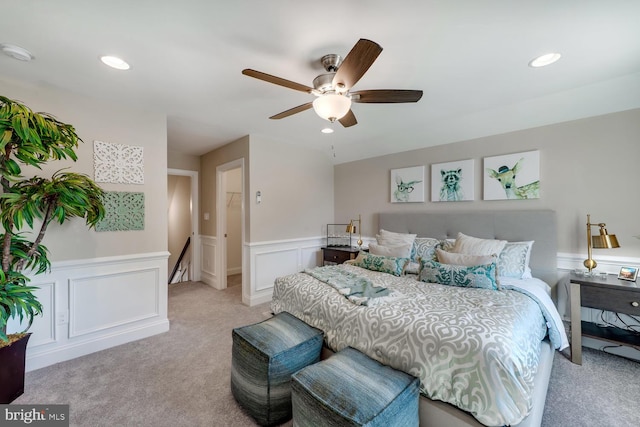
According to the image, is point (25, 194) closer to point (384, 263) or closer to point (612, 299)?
point (384, 263)

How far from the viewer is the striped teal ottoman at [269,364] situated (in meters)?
1.59

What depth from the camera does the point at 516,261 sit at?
254 cm

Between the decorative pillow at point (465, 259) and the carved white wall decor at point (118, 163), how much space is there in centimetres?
335

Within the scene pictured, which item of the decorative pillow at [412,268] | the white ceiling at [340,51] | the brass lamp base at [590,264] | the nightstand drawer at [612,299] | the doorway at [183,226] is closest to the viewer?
the white ceiling at [340,51]

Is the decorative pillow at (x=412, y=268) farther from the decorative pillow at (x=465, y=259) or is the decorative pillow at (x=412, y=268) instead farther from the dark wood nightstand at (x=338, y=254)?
the dark wood nightstand at (x=338, y=254)

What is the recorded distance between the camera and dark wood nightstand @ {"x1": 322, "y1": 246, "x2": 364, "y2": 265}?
392 centimetres

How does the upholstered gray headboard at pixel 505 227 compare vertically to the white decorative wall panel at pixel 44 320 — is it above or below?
above

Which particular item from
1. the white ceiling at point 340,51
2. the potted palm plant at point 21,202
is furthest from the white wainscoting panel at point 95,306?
the white ceiling at point 340,51

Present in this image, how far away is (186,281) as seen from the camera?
16.5 ft

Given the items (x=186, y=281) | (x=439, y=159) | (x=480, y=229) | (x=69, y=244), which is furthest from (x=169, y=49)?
(x=186, y=281)

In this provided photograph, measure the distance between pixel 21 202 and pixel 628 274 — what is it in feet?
15.9

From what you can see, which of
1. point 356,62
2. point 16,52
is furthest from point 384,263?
point 16,52

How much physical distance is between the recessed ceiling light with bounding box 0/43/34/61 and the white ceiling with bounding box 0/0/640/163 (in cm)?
5

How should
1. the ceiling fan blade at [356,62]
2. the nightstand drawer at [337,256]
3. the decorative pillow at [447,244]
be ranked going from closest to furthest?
the ceiling fan blade at [356,62] < the decorative pillow at [447,244] < the nightstand drawer at [337,256]
